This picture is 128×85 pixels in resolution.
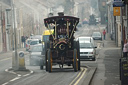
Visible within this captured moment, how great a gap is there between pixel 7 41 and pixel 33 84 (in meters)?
45.9

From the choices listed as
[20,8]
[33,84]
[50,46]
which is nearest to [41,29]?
[20,8]

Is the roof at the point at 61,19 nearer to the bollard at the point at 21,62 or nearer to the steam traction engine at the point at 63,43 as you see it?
the steam traction engine at the point at 63,43

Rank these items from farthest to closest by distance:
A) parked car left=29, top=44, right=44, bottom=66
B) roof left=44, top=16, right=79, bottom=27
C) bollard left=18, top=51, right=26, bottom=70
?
parked car left=29, top=44, right=44, bottom=66 → bollard left=18, top=51, right=26, bottom=70 → roof left=44, top=16, right=79, bottom=27

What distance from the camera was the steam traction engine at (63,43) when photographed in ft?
83.9

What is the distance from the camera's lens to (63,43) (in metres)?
25.5

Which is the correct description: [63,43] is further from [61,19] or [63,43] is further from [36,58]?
[36,58]

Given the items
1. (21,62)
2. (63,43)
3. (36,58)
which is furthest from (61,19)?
(36,58)

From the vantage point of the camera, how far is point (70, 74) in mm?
24500

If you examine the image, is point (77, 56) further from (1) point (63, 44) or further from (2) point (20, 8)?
(2) point (20, 8)

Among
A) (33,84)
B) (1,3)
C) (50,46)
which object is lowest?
(33,84)

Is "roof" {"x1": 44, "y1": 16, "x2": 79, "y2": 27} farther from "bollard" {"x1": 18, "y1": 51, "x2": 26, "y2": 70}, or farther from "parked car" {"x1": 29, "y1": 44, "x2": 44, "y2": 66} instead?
"parked car" {"x1": 29, "y1": 44, "x2": 44, "y2": 66}

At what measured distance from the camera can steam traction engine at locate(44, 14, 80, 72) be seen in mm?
25578

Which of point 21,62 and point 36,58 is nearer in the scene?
point 21,62

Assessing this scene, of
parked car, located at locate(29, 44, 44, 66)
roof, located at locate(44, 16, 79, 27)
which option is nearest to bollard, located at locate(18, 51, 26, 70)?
parked car, located at locate(29, 44, 44, 66)
